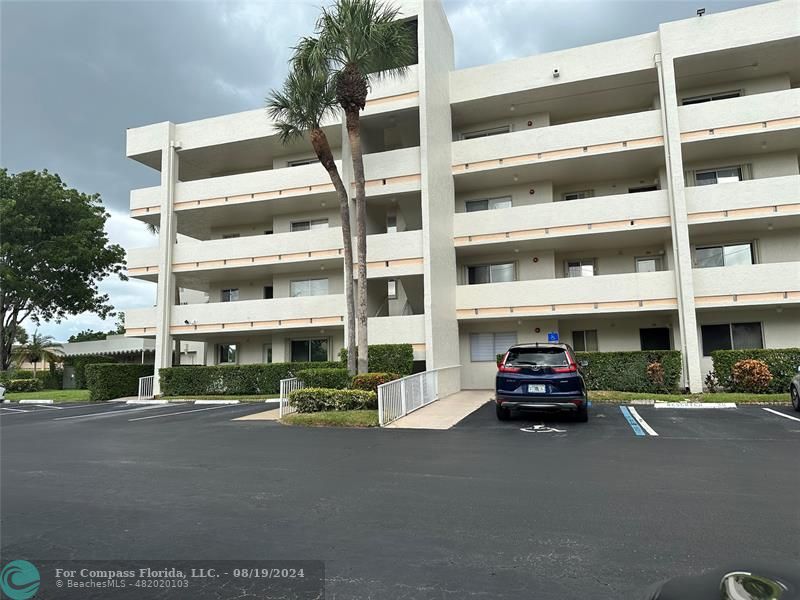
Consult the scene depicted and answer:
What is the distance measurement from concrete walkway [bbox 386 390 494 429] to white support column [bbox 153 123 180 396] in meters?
13.3

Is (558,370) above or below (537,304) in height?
below

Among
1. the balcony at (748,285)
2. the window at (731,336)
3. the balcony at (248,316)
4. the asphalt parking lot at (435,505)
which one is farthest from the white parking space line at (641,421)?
the balcony at (248,316)

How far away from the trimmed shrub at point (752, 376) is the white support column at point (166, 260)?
22.1 metres

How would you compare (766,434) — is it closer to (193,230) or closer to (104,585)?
(104,585)

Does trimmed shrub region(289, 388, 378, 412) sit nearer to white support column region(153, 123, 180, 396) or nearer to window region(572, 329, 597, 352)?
window region(572, 329, 597, 352)

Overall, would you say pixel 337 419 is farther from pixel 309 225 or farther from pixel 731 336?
pixel 731 336

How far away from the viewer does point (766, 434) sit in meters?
10.0

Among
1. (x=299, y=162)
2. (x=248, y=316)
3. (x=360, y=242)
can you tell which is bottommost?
(x=248, y=316)

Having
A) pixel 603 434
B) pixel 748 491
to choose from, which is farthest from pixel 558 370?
pixel 748 491

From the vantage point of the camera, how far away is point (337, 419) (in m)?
12.4

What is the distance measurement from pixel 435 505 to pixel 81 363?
116ft

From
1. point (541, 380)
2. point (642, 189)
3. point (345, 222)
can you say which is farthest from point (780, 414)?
point (345, 222)

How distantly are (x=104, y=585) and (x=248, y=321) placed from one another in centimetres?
1945

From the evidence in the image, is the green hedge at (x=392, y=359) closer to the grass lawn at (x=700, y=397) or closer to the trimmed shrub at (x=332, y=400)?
the trimmed shrub at (x=332, y=400)
